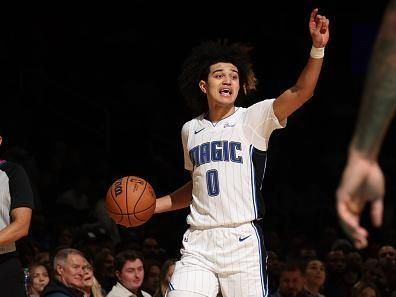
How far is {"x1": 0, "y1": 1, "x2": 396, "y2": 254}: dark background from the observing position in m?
15.0

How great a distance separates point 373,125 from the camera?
7.40 feet

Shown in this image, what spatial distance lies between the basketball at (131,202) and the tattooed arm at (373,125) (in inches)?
Answer: 155

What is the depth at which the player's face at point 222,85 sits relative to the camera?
6.13m

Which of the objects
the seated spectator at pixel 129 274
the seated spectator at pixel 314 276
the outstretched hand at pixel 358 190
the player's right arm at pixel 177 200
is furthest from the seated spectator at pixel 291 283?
the outstretched hand at pixel 358 190

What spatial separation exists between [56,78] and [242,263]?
430 inches

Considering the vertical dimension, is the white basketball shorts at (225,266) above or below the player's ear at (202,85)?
below

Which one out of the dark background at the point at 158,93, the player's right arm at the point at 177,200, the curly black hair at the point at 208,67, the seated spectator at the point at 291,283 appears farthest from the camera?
the dark background at the point at 158,93

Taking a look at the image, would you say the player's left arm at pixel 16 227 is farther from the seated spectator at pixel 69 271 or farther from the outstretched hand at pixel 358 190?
the outstretched hand at pixel 358 190

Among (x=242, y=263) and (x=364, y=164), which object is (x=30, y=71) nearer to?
(x=242, y=263)

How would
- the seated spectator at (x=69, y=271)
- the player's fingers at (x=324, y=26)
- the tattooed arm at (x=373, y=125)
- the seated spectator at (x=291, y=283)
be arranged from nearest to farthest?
the tattooed arm at (x=373, y=125)
the player's fingers at (x=324, y=26)
the seated spectator at (x=69, y=271)
the seated spectator at (x=291, y=283)

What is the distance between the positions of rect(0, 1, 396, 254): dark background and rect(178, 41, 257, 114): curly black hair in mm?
7304

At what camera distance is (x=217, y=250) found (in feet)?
18.8

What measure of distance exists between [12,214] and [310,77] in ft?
6.58

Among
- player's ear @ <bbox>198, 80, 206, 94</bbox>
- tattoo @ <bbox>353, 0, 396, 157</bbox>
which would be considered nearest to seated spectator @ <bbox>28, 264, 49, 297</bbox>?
player's ear @ <bbox>198, 80, 206, 94</bbox>
